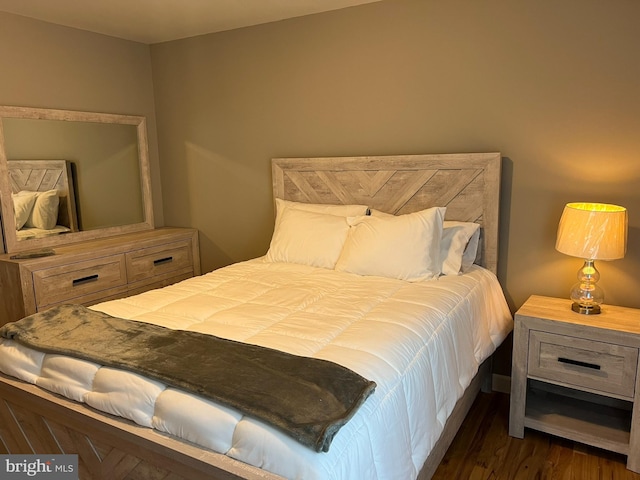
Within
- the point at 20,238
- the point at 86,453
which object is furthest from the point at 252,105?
the point at 86,453

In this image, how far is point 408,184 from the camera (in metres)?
2.86

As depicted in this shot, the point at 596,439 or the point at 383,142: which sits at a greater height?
the point at 383,142

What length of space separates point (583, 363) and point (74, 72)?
3.67m

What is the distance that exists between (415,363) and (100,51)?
3.29m

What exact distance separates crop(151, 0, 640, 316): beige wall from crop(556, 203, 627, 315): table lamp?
0.26m

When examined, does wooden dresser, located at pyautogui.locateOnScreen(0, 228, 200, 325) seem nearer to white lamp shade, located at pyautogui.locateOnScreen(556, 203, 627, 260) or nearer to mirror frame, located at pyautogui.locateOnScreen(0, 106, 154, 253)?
mirror frame, located at pyautogui.locateOnScreen(0, 106, 154, 253)

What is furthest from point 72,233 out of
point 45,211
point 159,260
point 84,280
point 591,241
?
point 591,241

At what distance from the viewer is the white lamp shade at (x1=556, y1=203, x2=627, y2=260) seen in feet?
6.77

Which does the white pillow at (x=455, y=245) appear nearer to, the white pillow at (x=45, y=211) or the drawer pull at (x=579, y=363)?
the drawer pull at (x=579, y=363)

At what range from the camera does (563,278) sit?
2533mm

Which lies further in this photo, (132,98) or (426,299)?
(132,98)

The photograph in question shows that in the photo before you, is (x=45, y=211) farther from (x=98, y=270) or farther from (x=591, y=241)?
(x=591, y=241)

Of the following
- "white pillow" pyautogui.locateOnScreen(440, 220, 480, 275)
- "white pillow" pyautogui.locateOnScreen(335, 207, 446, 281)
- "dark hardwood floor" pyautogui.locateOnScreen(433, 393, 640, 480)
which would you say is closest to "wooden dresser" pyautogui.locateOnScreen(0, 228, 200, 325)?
"white pillow" pyautogui.locateOnScreen(335, 207, 446, 281)

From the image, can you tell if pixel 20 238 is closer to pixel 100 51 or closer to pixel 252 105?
pixel 100 51
